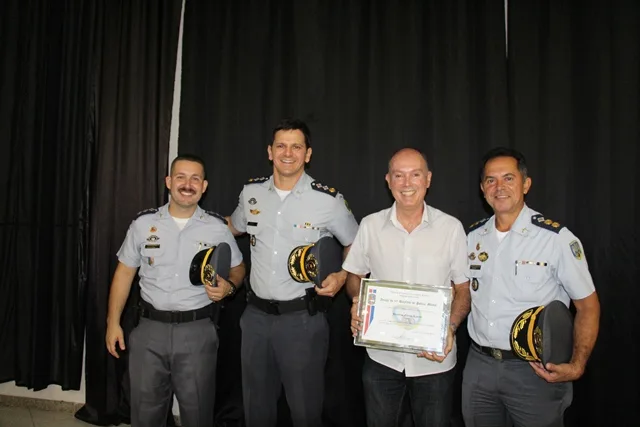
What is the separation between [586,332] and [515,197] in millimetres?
694

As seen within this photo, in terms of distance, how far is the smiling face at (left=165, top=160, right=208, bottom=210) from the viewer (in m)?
2.50

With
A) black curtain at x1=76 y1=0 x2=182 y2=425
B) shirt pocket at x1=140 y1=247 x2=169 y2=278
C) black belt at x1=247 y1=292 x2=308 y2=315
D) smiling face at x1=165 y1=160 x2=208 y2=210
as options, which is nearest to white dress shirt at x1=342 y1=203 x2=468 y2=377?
black belt at x1=247 y1=292 x2=308 y2=315

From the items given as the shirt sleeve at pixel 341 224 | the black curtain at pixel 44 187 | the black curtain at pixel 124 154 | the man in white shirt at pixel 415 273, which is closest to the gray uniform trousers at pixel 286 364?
the man in white shirt at pixel 415 273

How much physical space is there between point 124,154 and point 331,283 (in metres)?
2.12

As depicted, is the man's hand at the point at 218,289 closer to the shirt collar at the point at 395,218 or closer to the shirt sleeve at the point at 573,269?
the shirt collar at the point at 395,218

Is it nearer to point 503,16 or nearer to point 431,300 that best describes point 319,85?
point 503,16

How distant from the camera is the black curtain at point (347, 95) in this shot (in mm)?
2889

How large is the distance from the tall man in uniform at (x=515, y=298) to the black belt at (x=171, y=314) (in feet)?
4.98

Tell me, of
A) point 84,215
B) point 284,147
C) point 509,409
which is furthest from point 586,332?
point 84,215

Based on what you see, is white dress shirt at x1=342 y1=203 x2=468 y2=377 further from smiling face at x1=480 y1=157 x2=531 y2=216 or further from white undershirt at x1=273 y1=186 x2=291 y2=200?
white undershirt at x1=273 y1=186 x2=291 y2=200

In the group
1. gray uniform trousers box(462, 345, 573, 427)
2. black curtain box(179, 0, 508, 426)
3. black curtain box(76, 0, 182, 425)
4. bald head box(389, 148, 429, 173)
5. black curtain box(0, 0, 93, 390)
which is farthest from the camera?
black curtain box(0, 0, 93, 390)

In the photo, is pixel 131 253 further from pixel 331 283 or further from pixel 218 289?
pixel 331 283

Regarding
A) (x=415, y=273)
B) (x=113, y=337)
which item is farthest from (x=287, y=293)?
(x=113, y=337)

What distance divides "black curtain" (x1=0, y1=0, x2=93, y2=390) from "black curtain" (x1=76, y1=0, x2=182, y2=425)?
21 centimetres
